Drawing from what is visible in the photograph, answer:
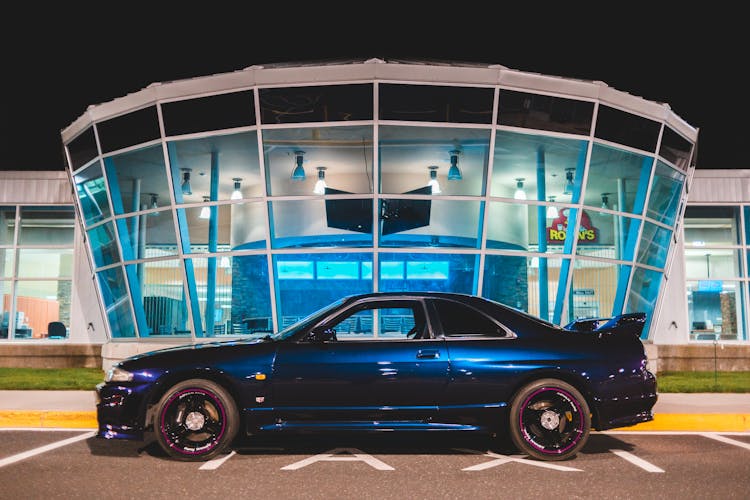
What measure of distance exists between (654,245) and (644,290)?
3.24 feet

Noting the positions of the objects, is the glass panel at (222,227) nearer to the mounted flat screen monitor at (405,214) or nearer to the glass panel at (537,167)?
the mounted flat screen monitor at (405,214)

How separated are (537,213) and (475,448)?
7.67 m

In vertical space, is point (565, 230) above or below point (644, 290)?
above

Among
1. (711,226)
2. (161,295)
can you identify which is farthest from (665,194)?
(161,295)

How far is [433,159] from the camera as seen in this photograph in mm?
13805

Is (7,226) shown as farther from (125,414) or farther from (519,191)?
(125,414)

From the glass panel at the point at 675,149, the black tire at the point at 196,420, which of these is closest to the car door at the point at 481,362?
the black tire at the point at 196,420

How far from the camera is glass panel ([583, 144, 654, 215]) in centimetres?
1416

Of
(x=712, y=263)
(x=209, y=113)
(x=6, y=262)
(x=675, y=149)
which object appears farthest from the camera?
(x=6, y=262)

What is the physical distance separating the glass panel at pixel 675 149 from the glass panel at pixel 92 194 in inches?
455

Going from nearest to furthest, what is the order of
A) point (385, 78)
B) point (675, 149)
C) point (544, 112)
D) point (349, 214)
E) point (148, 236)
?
1. point (385, 78)
2. point (544, 112)
3. point (349, 214)
4. point (148, 236)
5. point (675, 149)

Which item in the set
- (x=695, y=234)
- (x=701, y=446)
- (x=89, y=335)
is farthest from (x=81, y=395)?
(x=695, y=234)

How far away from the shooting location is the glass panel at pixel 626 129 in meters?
13.6

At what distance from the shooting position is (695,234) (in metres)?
17.8
